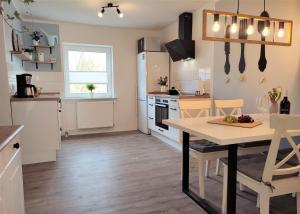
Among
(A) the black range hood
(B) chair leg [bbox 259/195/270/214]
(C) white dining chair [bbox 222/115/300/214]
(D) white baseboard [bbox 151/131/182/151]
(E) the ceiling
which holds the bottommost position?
(D) white baseboard [bbox 151/131/182/151]

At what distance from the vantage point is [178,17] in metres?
4.25

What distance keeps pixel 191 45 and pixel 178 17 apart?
28.8 inches

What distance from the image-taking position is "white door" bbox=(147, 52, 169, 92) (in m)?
4.71

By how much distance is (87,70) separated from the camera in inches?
198

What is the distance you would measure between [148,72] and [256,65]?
2083mm

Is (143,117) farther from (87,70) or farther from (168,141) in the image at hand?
(87,70)

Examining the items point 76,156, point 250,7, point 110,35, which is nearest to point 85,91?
point 110,35

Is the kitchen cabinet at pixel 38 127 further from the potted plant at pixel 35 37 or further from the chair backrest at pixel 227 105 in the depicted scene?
the chair backrest at pixel 227 105

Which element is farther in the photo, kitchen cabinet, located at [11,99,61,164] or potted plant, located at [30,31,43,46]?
potted plant, located at [30,31,43,46]

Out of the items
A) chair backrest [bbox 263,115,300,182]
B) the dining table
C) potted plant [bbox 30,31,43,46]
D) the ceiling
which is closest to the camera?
chair backrest [bbox 263,115,300,182]

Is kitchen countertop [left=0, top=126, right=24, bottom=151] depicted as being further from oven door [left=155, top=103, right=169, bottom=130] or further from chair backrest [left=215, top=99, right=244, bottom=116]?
oven door [left=155, top=103, right=169, bottom=130]

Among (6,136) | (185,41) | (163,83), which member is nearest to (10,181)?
(6,136)

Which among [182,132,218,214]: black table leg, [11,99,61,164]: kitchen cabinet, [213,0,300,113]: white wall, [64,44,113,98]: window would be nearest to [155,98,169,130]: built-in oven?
[213,0,300,113]: white wall

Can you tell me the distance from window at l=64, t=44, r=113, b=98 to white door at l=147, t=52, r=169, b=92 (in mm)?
1023
